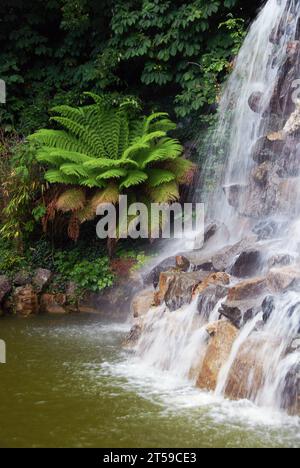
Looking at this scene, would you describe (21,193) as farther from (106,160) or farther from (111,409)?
(111,409)

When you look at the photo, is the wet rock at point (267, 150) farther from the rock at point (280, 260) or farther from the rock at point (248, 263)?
the rock at point (280, 260)

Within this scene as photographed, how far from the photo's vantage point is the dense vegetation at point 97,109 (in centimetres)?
Answer: 880

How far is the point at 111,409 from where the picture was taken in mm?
4449

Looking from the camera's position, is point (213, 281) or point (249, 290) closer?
point (249, 290)

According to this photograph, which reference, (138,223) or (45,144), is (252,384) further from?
(45,144)

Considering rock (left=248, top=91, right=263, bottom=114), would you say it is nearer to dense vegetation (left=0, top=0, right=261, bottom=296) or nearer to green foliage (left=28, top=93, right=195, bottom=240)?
dense vegetation (left=0, top=0, right=261, bottom=296)

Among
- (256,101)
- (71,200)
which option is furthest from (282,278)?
(71,200)

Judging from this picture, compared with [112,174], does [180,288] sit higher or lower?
lower

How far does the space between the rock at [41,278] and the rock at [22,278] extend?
10 cm

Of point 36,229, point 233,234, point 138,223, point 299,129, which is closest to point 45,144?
point 36,229

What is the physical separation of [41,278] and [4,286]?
58cm

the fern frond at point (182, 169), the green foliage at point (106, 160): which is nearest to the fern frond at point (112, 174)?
the green foliage at point (106, 160)

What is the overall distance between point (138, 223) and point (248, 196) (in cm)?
185

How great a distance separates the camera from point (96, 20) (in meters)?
10.7
